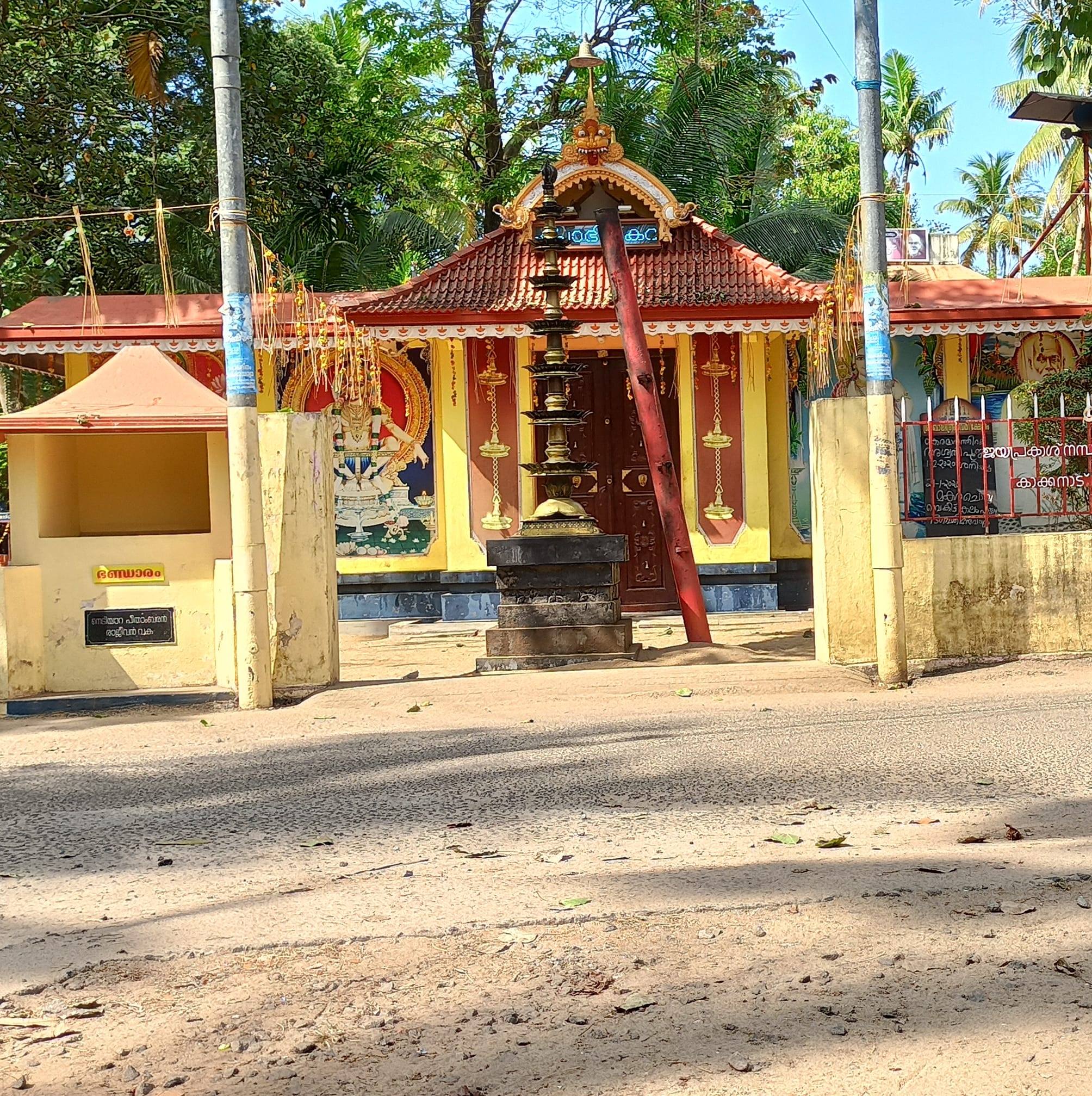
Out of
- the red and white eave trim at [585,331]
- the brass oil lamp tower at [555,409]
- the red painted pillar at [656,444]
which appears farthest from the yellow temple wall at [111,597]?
the red and white eave trim at [585,331]

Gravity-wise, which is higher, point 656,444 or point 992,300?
point 992,300

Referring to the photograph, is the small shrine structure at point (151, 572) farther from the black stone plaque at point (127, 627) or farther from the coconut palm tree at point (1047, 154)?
the coconut palm tree at point (1047, 154)

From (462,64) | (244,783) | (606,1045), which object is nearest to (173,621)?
(244,783)

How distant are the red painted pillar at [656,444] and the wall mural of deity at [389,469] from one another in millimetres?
3782

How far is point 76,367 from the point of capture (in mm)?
15312

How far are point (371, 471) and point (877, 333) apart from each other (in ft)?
23.7

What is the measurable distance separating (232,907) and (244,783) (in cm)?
248

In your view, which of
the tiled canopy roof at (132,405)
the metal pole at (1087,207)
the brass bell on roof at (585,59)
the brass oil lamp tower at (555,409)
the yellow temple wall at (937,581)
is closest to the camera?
the tiled canopy roof at (132,405)

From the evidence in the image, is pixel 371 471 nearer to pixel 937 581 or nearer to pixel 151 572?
pixel 151 572

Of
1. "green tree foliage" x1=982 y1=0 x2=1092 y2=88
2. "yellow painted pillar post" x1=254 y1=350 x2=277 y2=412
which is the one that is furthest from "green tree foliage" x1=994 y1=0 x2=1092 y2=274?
"yellow painted pillar post" x1=254 y1=350 x2=277 y2=412

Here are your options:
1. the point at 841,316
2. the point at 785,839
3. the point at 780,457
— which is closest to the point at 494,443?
the point at 780,457

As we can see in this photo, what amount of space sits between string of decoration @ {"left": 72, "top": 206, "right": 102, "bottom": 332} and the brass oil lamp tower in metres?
3.67

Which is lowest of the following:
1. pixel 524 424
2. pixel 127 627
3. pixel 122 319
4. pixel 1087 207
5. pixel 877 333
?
pixel 127 627

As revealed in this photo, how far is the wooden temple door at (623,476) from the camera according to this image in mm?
15812
